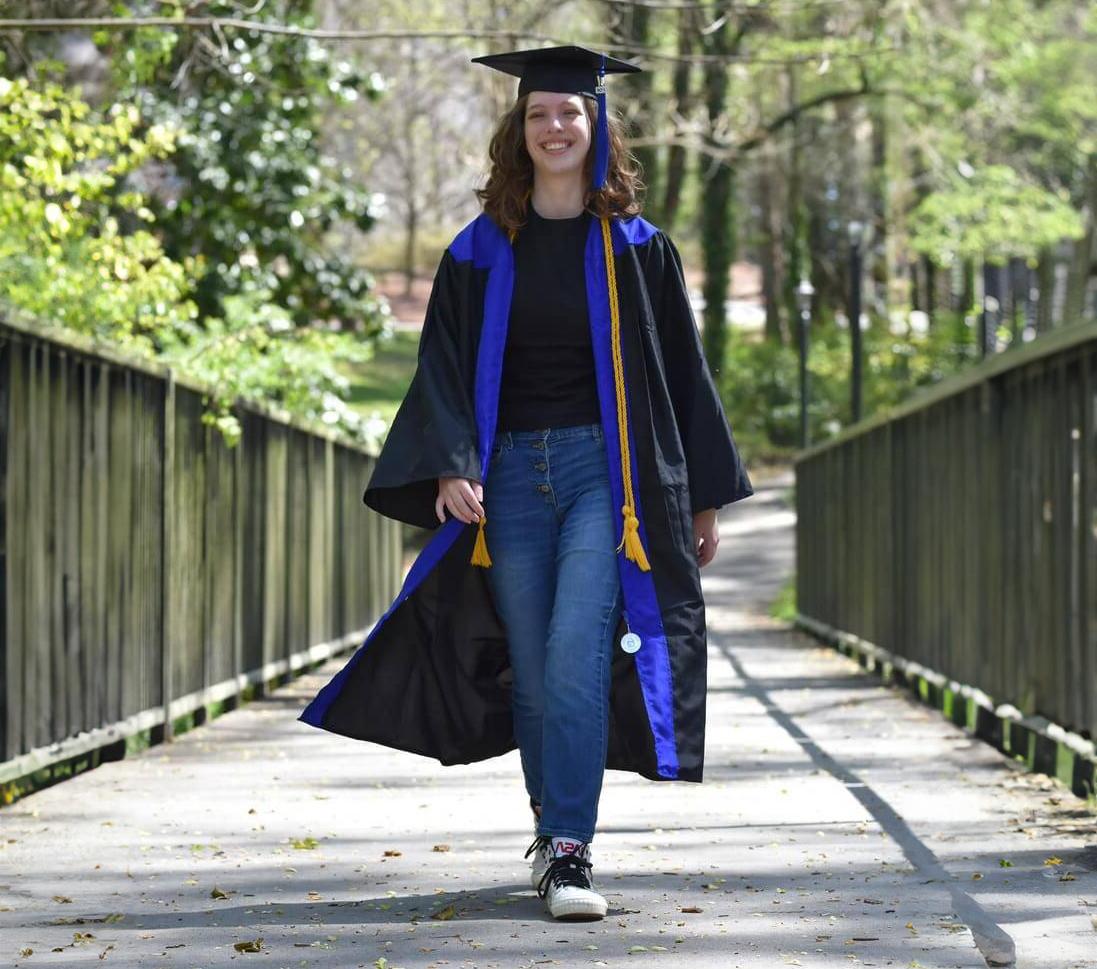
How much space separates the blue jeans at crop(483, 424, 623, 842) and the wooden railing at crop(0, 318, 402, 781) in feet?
7.38

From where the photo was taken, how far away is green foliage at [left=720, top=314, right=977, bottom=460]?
4606 cm

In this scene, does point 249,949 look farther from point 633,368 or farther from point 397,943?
point 633,368

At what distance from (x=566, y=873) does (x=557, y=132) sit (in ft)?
5.74

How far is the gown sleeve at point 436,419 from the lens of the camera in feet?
17.6

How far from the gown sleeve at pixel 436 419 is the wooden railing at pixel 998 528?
2.48 m

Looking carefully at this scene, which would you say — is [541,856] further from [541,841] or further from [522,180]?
[522,180]

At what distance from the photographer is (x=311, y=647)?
14.5m

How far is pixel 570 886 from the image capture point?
5152mm

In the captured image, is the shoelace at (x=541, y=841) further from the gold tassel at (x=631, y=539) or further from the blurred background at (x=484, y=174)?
the blurred background at (x=484, y=174)

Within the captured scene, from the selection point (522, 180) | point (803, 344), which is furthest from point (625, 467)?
point (803, 344)

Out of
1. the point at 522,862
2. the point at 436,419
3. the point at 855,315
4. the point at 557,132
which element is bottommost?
the point at 522,862

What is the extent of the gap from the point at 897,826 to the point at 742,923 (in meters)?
1.93

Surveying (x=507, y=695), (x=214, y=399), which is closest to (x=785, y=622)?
(x=214, y=399)

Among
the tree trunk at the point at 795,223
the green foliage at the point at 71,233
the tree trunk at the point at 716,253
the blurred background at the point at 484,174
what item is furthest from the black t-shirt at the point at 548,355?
the tree trunk at the point at 795,223
